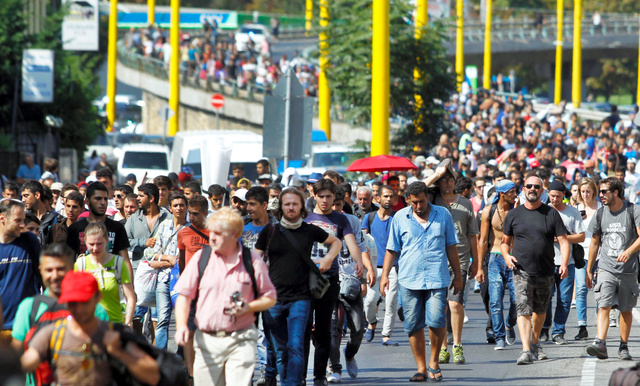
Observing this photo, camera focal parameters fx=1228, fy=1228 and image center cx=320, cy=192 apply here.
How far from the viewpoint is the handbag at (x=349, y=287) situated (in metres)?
10.7

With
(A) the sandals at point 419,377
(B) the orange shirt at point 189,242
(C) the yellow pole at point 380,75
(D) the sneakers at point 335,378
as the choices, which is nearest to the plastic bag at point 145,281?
(B) the orange shirt at point 189,242

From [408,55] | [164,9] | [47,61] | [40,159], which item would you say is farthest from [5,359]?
[164,9]

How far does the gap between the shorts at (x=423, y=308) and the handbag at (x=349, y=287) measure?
56 cm

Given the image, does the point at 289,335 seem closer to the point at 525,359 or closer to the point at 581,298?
the point at 525,359

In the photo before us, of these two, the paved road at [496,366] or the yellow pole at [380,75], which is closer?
the paved road at [496,366]

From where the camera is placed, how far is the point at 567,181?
21.5 meters

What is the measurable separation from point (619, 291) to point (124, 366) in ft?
22.0

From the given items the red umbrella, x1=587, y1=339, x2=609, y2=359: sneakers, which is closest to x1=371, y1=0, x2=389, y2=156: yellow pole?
the red umbrella

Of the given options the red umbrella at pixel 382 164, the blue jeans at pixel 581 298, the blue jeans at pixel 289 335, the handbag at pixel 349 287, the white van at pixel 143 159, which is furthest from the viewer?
the white van at pixel 143 159

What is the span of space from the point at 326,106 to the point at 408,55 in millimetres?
7360

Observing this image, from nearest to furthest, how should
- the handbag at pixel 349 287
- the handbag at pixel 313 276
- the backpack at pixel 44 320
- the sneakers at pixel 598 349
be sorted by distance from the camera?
1. the backpack at pixel 44 320
2. the handbag at pixel 313 276
3. the handbag at pixel 349 287
4. the sneakers at pixel 598 349

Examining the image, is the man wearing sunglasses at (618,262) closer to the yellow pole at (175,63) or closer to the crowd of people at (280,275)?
the crowd of people at (280,275)

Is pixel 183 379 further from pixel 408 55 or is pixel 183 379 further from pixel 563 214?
→ pixel 408 55

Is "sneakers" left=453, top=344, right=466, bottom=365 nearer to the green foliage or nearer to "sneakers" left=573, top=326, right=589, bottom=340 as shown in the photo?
"sneakers" left=573, top=326, right=589, bottom=340
